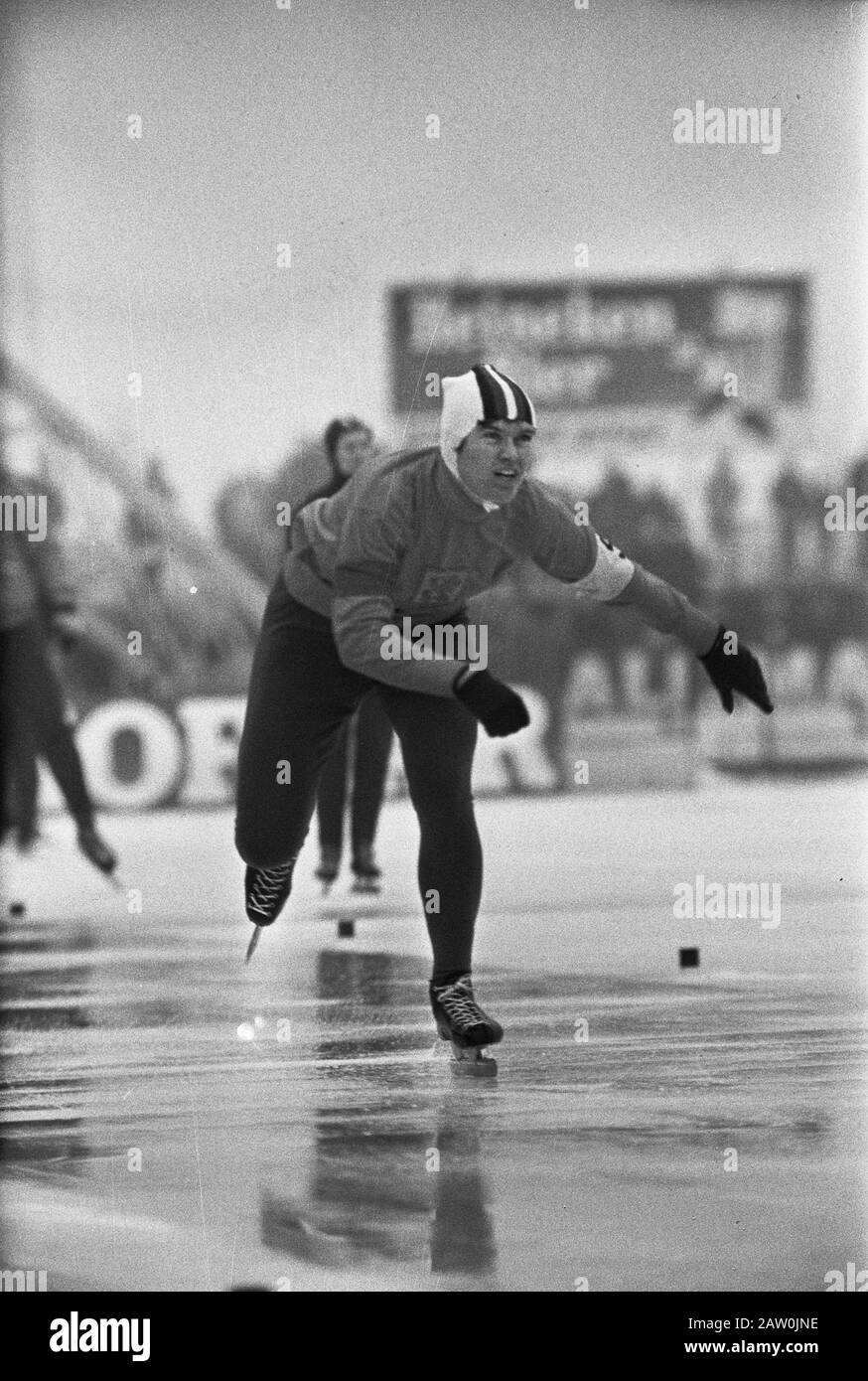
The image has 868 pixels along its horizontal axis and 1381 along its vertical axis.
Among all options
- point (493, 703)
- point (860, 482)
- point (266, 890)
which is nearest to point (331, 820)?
point (266, 890)

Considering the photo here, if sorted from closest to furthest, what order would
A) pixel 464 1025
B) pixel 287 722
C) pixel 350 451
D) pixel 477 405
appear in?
1. pixel 477 405
2. pixel 464 1025
3. pixel 287 722
4. pixel 350 451

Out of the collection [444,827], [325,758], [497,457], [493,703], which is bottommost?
[444,827]

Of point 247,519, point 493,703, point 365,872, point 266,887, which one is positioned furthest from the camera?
point 247,519

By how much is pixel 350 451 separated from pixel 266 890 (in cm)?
143

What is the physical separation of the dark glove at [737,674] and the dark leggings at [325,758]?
0.48 meters

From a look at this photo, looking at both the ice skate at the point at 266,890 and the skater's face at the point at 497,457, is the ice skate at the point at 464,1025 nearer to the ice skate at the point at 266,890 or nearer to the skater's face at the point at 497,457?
the ice skate at the point at 266,890

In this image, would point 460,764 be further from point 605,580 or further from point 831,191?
point 831,191

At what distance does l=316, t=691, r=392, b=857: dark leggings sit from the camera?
234 inches

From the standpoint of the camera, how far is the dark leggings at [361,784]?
19.5ft

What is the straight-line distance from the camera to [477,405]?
3615 millimetres

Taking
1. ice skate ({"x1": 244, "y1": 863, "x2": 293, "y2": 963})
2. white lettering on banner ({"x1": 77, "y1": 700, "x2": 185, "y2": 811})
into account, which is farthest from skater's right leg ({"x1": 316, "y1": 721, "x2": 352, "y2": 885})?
white lettering on banner ({"x1": 77, "y1": 700, "x2": 185, "y2": 811})

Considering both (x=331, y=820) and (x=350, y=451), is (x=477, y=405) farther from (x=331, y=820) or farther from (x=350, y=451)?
(x=331, y=820)

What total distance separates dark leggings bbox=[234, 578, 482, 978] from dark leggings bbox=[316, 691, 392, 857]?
1736mm

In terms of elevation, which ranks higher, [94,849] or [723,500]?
[723,500]
